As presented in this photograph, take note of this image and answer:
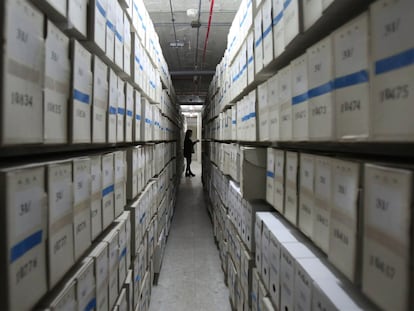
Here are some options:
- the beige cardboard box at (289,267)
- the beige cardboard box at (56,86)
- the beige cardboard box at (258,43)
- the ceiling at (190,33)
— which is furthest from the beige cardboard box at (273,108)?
the ceiling at (190,33)

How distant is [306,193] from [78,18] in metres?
0.92

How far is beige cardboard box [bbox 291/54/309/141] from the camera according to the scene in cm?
95

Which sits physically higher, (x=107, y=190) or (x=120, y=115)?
(x=120, y=115)

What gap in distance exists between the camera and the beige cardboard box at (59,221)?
75cm

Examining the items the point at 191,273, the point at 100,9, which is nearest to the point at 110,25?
the point at 100,9

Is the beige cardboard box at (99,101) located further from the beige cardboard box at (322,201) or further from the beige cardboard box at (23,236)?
the beige cardboard box at (322,201)

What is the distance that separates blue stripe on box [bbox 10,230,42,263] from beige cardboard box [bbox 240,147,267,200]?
120 centimetres

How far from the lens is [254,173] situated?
5.65 feet

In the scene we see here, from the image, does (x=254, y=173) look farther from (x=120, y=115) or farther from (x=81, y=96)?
(x=81, y=96)

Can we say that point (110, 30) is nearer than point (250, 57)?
Yes

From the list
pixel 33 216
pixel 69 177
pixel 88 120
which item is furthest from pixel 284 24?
pixel 33 216

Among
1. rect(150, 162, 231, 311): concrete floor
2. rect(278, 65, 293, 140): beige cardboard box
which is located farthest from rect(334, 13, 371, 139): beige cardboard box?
rect(150, 162, 231, 311): concrete floor

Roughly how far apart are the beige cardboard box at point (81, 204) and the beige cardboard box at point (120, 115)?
0.43m

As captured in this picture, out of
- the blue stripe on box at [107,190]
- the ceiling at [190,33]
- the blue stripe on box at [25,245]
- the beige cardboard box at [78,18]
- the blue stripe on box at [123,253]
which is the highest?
the ceiling at [190,33]
